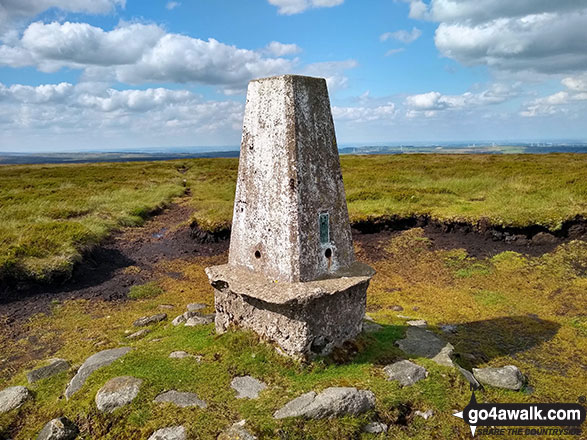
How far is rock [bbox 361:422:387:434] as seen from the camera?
5544mm

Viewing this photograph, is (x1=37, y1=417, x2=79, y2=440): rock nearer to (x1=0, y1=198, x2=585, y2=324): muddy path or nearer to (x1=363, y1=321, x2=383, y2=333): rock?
(x1=363, y1=321, x2=383, y2=333): rock

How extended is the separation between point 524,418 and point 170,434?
5.51 m

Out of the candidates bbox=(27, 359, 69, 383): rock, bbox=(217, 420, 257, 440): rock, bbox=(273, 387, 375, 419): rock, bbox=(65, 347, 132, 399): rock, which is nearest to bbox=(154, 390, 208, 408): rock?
bbox=(217, 420, 257, 440): rock

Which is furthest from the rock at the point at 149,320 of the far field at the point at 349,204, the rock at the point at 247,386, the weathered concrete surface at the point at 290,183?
the far field at the point at 349,204

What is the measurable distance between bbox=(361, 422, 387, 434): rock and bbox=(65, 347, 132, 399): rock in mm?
4609

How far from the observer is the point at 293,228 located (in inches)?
254

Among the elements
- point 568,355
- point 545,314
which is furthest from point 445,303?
point 568,355

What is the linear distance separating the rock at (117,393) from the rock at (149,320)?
4297 millimetres

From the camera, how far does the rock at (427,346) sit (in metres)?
7.24

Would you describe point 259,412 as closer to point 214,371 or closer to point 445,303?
point 214,371

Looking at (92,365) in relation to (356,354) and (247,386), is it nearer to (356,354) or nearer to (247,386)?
(247,386)

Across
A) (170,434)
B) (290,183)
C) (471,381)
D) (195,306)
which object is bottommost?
(195,306)

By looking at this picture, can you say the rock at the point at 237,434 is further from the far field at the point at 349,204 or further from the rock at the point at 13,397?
the far field at the point at 349,204

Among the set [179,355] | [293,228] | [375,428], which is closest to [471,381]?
[375,428]
